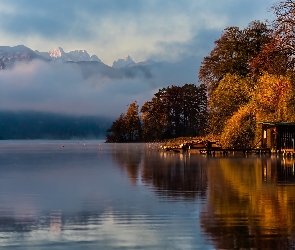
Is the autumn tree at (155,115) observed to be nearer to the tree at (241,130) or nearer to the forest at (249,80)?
the forest at (249,80)

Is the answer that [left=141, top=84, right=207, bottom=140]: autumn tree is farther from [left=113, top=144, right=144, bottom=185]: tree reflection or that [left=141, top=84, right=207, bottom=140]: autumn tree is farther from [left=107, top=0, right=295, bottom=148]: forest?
[left=113, top=144, right=144, bottom=185]: tree reflection

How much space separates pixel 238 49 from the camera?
65375 millimetres

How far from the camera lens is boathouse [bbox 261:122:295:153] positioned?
4856 centimetres

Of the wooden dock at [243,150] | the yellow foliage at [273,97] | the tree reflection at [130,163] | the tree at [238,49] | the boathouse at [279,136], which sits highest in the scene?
the tree at [238,49]

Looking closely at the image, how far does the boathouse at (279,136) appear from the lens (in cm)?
4856

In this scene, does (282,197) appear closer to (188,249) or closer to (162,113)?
(188,249)

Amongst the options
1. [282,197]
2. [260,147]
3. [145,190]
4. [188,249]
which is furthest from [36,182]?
[260,147]

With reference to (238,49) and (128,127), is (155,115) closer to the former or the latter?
(128,127)

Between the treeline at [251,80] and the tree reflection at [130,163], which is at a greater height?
the treeline at [251,80]

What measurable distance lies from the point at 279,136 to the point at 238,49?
1838 cm

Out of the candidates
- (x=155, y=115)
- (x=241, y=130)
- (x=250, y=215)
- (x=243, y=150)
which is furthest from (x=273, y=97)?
(x=155, y=115)

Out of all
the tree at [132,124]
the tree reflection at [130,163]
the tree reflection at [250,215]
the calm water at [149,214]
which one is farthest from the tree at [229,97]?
the tree at [132,124]

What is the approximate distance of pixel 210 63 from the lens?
234ft

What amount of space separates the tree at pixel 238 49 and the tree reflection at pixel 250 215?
45330 millimetres
